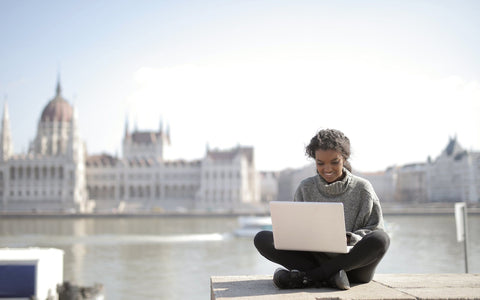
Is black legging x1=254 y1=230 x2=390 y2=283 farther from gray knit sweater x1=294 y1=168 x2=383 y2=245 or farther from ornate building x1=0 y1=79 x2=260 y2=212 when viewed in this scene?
ornate building x1=0 y1=79 x2=260 y2=212

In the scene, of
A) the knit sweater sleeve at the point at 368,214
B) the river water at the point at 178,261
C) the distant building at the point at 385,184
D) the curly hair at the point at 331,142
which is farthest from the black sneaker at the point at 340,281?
the distant building at the point at 385,184

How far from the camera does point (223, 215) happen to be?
51156mm

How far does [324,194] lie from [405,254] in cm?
1650

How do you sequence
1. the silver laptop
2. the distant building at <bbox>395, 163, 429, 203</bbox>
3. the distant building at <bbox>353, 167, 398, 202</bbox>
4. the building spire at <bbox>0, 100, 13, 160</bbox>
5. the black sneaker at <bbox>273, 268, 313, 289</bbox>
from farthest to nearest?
1. the distant building at <bbox>353, 167, 398, 202</bbox>
2. the distant building at <bbox>395, 163, 429, 203</bbox>
3. the building spire at <bbox>0, 100, 13, 160</bbox>
4. the black sneaker at <bbox>273, 268, 313, 289</bbox>
5. the silver laptop

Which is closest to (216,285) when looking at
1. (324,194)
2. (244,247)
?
(324,194)

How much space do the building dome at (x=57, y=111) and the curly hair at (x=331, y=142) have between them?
73.8 meters

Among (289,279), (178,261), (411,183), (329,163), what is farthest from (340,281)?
(411,183)

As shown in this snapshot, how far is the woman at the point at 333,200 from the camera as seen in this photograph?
3.24 meters

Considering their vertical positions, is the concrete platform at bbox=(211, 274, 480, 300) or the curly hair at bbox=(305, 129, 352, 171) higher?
the curly hair at bbox=(305, 129, 352, 171)

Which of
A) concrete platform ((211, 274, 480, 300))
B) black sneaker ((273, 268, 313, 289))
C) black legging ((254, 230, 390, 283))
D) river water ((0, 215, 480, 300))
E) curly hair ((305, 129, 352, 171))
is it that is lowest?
river water ((0, 215, 480, 300))

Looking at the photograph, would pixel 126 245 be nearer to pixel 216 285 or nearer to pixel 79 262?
pixel 79 262

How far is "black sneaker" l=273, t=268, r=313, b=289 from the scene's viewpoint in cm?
316

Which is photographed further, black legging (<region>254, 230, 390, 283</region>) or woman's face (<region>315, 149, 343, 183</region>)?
woman's face (<region>315, 149, 343, 183</region>)

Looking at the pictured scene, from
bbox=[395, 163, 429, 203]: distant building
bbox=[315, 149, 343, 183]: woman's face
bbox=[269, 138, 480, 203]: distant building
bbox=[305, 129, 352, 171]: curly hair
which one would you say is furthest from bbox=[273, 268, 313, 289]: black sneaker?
bbox=[395, 163, 429, 203]: distant building
